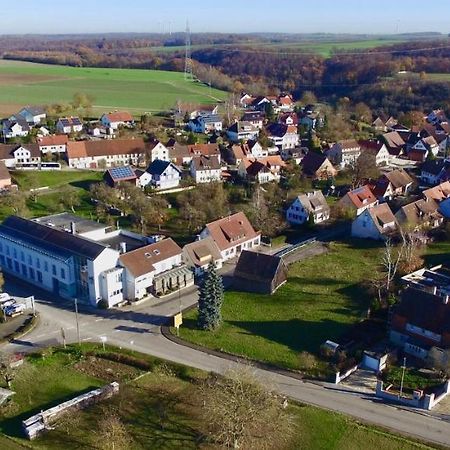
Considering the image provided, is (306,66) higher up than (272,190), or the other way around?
(306,66)

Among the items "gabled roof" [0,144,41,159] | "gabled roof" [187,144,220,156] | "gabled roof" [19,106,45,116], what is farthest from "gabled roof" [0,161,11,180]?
"gabled roof" [19,106,45,116]

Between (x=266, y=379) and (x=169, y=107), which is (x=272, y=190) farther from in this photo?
(x=169, y=107)

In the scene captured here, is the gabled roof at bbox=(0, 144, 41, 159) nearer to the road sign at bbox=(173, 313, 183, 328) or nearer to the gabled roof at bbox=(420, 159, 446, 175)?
the road sign at bbox=(173, 313, 183, 328)

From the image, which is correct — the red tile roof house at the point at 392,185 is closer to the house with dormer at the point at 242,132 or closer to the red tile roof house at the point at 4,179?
the house with dormer at the point at 242,132

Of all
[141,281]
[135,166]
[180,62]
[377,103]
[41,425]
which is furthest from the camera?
[180,62]

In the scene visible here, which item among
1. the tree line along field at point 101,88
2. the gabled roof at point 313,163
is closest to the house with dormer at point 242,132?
the gabled roof at point 313,163

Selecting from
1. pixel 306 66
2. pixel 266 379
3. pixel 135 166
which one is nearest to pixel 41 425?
pixel 266 379

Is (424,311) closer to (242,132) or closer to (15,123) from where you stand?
(242,132)
